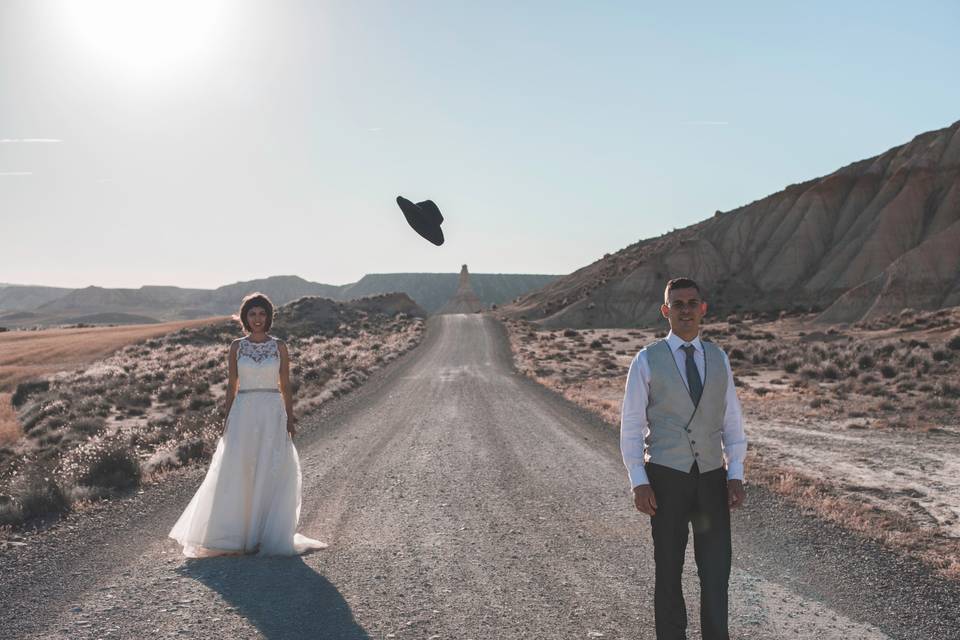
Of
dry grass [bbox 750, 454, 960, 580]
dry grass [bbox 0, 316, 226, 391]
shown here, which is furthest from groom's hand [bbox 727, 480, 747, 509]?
dry grass [bbox 0, 316, 226, 391]

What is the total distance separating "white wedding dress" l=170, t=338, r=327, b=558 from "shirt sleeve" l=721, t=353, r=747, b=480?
4.34 m

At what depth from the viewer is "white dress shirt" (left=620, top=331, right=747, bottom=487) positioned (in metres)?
3.80

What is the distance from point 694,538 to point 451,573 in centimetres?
272

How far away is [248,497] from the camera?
646 centimetres

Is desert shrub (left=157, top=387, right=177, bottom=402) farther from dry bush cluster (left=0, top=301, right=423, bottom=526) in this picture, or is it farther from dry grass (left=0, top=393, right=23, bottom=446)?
dry grass (left=0, top=393, right=23, bottom=446)

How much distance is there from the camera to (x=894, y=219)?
57625mm

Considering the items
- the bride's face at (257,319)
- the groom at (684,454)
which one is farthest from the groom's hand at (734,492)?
the bride's face at (257,319)

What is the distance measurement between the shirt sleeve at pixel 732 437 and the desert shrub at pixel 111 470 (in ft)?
28.7

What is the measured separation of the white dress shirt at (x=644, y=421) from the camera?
3.80 meters

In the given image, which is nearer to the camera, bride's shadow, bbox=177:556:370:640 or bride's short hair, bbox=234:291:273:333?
bride's shadow, bbox=177:556:370:640

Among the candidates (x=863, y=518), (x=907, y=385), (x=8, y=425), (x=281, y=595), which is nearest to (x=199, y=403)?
(x=8, y=425)

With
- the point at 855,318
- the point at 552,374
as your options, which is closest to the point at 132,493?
the point at 552,374

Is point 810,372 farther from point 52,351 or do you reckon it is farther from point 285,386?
point 52,351

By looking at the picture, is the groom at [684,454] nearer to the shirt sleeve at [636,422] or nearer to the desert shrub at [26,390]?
the shirt sleeve at [636,422]
